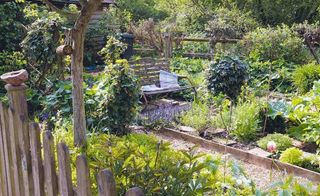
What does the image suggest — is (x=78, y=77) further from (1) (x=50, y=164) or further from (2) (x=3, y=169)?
(1) (x=50, y=164)

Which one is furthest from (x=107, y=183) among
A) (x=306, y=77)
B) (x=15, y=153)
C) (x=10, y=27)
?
(x=10, y=27)

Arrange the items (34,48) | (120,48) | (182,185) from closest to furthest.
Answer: (182,185)
(120,48)
(34,48)

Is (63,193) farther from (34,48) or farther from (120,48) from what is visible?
(34,48)

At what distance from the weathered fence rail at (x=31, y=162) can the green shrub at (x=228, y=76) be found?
4187 mm

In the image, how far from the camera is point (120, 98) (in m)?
4.49

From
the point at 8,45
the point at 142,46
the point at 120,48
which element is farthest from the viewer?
the point at 142,46

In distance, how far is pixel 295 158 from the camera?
4.12 metres

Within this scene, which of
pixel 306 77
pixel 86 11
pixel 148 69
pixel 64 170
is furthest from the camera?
pixel 306 77

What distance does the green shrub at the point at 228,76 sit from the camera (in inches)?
243

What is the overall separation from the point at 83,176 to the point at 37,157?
20.2 inches

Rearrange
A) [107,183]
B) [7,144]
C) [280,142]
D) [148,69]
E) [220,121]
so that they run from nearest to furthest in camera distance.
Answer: [107,183] → [7,144] → [280,142] → [220,121] → [148,69]

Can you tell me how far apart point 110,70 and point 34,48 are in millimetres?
2083

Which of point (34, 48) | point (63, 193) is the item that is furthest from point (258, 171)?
point (34, 48)

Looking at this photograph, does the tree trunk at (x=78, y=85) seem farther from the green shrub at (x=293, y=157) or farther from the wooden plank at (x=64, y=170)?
the green shrub at (x=293, y=157)
